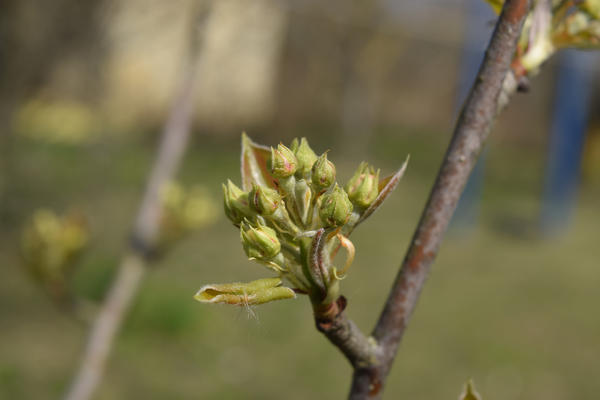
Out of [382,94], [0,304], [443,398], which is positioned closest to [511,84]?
[443,398]

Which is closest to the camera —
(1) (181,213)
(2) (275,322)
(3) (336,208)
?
(3) (336,208)

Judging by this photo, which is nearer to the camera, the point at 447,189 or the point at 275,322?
the point at 447,189

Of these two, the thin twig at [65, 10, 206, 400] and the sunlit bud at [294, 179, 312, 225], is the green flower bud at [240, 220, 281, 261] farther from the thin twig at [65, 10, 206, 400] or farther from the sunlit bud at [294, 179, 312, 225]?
the thin twig at [65, 10, 206, 400]

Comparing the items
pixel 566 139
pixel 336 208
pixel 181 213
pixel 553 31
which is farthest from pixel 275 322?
pixel 566 139

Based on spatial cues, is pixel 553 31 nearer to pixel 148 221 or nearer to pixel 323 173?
pixel 323 173

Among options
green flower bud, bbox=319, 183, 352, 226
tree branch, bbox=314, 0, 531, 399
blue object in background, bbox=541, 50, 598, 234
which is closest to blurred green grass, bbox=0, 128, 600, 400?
blue object in background, bbox=541, 50, 598, 234

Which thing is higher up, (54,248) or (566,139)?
(566,139)
